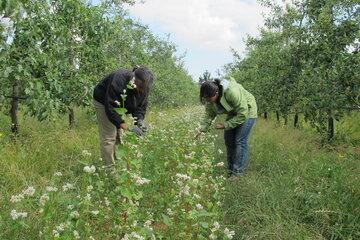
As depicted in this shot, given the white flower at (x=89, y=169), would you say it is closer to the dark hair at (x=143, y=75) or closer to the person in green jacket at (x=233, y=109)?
the dark hair at (x=143, y=75)

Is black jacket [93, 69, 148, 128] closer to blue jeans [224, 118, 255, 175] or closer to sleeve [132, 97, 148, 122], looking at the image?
sleeve [132, 97, 148, 122]

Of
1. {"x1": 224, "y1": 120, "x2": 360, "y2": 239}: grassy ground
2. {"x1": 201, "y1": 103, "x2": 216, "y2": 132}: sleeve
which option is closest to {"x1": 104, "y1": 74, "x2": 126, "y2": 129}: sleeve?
{"x1": 224, "y1": 120, "x2": 360, "y2": 239}: grassy ground

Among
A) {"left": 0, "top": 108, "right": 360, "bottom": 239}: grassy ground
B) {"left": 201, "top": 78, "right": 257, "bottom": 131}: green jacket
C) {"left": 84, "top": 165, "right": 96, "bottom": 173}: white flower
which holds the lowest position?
{"left": 0, "top": 108, "right": 360, "bottom": 239}: grassy ground

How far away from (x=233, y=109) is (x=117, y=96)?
1.86 m

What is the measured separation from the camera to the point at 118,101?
5633 millimetres

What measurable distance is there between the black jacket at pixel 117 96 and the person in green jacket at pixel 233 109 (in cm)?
96

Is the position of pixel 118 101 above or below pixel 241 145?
above

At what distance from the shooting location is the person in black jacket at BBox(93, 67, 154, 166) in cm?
527

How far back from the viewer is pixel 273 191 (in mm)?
5008

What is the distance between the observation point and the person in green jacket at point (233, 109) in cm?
638

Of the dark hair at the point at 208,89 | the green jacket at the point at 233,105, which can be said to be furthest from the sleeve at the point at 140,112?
the green jacket at the point at 233,105

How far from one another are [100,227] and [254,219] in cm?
152

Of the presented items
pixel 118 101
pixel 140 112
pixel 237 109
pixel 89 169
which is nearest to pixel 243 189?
pixel 237 109

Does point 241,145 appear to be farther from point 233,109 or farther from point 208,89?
point 208,89
